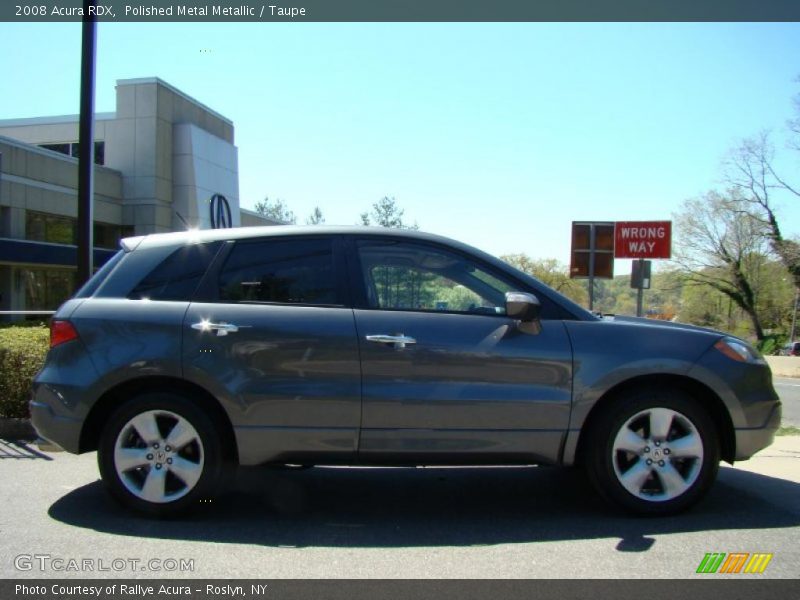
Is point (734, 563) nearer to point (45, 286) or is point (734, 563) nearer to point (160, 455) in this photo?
point (160, 455)

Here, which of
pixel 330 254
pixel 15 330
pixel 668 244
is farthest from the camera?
pixel 668 244

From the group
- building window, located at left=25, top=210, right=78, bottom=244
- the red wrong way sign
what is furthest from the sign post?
building window, located at left=25, top=210, right=78, bottom=244

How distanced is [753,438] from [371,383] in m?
2.43

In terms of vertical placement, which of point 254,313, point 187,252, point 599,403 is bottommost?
point 599,403

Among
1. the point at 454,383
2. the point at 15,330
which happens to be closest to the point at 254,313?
the point at 454,383

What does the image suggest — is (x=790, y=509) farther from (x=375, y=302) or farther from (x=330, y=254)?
(x=330, y=254)

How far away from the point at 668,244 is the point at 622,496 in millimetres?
6554

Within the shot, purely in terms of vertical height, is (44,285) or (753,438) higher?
(44,285)

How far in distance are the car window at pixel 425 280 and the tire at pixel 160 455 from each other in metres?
1.31

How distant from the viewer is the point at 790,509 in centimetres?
443

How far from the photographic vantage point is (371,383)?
158 inches

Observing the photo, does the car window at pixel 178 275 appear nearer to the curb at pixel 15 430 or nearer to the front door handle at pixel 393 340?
the front door handle at pixel 393 340
